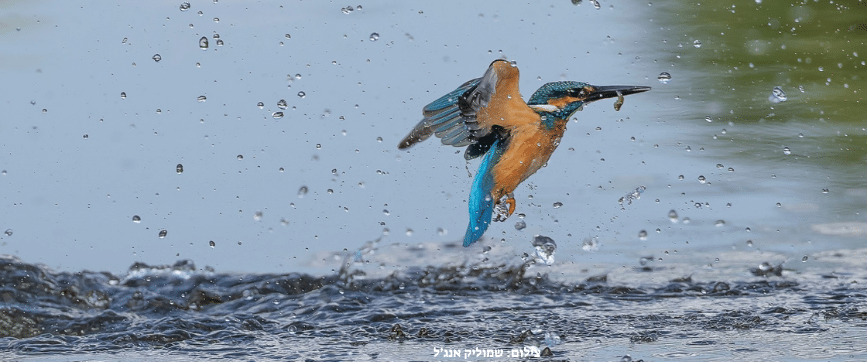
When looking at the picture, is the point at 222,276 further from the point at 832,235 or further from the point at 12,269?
the point at 832,235

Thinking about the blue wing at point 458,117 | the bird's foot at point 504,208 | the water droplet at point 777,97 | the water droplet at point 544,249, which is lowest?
the water droplet at point 544,249

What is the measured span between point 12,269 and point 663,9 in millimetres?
3571

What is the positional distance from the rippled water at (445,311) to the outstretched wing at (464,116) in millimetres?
513

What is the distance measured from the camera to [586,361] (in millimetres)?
2451

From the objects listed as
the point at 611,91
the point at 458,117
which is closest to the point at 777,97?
the point at 611,91

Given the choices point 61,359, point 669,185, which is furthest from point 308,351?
point 669,185

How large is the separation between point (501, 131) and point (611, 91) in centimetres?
30

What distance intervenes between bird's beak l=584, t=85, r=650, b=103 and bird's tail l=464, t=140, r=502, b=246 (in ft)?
0.89

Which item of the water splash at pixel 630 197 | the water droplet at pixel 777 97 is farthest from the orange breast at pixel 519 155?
the water droplet at pixel 777 97

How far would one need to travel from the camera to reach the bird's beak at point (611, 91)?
8.88 feet

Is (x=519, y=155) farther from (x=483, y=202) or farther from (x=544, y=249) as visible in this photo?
(x=544, y=249)

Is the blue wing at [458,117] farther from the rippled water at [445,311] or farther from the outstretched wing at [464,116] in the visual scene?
the rippled water at [445,311]

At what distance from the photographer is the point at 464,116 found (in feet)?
8.54

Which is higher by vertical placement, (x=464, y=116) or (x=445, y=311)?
(x=464, y=116)
